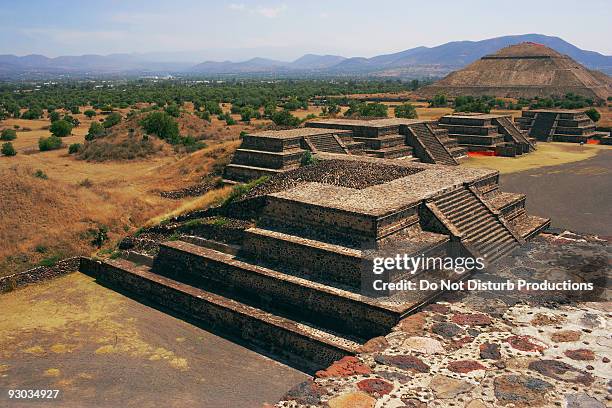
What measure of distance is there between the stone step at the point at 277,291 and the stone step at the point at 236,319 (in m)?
0.21

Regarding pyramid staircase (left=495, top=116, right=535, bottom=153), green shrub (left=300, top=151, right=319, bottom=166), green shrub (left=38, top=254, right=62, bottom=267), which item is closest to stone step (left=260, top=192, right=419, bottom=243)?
green shrub (left=300, top=151, right=319, bottom=166)

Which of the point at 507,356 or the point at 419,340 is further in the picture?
the point at 419,340

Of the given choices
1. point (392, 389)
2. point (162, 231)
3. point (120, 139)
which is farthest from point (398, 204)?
point (120, 139)

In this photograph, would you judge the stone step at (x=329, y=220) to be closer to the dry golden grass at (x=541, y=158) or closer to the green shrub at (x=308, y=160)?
the green shrub at (x=308, y=160)

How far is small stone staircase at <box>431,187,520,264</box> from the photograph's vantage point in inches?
474

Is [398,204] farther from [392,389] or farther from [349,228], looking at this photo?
[392,389]

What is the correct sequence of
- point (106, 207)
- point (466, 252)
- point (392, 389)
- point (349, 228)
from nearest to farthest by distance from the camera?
point (392, 389) → point (349, 228) → point (466, 252) → point (106, 207)

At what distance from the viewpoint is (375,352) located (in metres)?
8.12

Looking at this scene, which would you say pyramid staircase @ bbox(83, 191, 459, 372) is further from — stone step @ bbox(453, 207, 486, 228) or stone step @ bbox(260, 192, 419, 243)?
stone step @ bbox(453, 207, 486, 228)

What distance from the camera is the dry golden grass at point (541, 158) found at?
2591cm

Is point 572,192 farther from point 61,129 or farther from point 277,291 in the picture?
point 61,129

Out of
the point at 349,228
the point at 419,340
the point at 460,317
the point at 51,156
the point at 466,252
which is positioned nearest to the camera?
the point at 419,340

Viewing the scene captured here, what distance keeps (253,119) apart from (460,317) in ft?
125

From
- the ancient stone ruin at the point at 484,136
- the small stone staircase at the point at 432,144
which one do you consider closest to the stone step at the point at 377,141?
the small stone staircase at the point at 432,144
